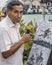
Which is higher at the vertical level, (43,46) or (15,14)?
(15,14)

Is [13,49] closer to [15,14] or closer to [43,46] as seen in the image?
[15,14]

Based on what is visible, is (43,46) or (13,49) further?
(43,46)

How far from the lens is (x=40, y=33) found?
9.03ft

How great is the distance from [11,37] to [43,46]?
638mm

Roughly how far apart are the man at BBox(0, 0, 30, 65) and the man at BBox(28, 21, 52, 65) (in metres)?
0.50

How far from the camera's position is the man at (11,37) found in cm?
203

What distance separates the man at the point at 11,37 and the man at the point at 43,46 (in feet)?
1.63

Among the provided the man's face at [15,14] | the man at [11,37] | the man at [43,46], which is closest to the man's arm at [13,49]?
the man at [11,37]

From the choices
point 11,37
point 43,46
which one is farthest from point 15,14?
point 43,46

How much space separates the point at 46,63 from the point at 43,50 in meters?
0.15

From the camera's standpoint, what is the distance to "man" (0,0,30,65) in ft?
6.66

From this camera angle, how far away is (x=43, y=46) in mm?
2617

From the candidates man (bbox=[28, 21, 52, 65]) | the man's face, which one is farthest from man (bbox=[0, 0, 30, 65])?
man (bbox=[28, 21, 52, 65])

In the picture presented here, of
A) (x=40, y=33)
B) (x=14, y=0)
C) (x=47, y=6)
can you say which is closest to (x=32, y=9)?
(x=47, y=6)
